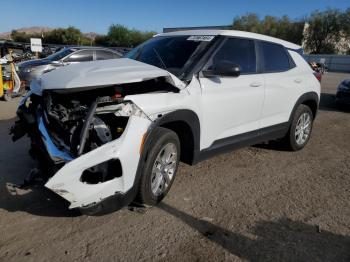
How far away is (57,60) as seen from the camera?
523 inches

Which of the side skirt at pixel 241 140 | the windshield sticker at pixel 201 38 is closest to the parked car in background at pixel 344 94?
the side skirt at pixel 241 140

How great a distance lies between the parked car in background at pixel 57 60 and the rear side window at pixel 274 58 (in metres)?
8.48

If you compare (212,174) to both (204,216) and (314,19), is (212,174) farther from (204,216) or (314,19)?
(314,19)

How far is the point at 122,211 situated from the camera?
3.78m

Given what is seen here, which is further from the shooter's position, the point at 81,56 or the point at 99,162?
the point at 81,56

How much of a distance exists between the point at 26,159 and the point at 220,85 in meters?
2.93

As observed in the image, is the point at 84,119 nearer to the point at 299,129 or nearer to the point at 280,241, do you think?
the point at 280,241

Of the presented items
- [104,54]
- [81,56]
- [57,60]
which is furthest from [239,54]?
[104,54]

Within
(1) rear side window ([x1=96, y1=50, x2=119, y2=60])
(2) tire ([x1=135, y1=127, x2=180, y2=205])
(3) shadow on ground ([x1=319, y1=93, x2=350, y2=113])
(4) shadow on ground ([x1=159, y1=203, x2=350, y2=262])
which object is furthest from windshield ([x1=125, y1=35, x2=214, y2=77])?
(1) rear side window ([x1=96, y1=50, x2=119, y2=60])

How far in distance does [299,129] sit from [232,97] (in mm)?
2202

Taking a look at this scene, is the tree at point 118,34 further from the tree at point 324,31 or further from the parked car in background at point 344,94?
the parked car in background at point 344,94

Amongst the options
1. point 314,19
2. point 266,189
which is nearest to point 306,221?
point 266,189

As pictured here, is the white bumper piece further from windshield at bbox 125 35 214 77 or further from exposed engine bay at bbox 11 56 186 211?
windshield at bbox 125 35 214 77

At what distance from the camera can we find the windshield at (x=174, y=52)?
428 cm
